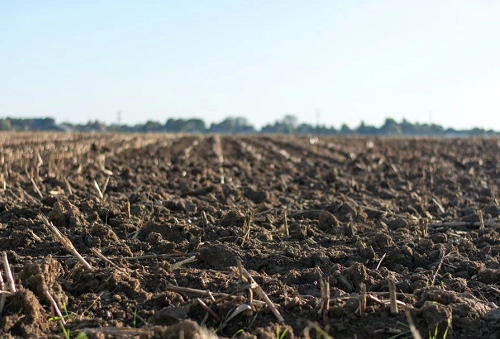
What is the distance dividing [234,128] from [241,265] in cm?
11098

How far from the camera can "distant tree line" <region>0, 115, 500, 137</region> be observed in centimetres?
8981

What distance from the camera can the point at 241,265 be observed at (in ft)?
13.2

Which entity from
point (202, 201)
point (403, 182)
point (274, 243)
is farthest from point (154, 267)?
point (403, 182)

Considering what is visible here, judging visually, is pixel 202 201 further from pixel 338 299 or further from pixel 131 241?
pixel 338 299

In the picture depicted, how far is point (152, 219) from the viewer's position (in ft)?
19.6

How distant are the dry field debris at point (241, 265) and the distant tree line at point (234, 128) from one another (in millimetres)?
80450

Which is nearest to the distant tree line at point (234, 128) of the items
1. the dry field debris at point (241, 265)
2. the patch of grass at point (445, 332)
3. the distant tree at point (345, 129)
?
the distant tree at point (345, 129)

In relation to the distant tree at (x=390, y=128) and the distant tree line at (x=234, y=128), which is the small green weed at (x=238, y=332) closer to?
the distant tree line at (x=234, y=128)

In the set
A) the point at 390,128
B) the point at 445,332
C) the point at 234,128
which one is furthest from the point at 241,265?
the point at 234,128

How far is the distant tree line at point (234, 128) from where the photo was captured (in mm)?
89812

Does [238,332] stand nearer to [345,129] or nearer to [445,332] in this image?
[445,332]

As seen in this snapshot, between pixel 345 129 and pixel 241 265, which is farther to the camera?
pixel 345 129

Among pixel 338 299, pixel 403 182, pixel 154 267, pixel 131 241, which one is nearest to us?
pixel 338 299

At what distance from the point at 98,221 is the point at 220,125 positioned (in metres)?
112
